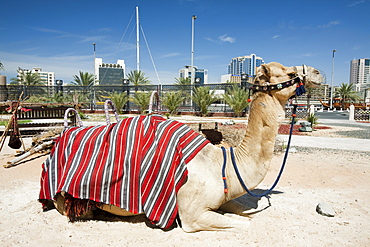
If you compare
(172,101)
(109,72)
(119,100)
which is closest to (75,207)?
(172,101)

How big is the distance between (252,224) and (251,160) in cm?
98

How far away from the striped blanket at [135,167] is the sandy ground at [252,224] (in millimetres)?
380

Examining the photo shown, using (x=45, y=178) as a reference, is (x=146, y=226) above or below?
below

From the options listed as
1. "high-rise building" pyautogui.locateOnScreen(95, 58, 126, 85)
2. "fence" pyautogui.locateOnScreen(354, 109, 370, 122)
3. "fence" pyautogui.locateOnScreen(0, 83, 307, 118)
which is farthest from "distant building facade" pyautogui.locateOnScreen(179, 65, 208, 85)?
"high-rise building" pyautogui.locateOnScreen(95, 58, 126, 85)

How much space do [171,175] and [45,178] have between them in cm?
194

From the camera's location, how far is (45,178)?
12.1 ft

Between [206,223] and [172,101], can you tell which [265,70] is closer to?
[206,223]

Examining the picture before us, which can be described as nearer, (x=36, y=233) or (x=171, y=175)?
(x=171, y=175)

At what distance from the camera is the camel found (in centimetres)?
305

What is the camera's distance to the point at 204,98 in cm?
2681

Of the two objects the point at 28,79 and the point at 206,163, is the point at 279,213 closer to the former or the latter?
the point at 206,163

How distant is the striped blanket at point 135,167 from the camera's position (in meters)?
3.16

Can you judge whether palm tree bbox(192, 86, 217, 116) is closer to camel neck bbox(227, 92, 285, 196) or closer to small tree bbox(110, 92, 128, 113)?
small tree bbox(110, 92, 128, 113)

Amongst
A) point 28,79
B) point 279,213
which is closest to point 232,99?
point 279,213
